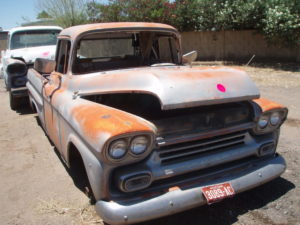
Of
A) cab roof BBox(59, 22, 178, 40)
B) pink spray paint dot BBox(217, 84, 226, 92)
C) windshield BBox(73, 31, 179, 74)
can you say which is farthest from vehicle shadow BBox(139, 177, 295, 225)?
cab roof BBox(59, 22, 178, 40)

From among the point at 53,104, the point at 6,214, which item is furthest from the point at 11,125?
the point at 6,214

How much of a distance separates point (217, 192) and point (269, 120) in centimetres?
95

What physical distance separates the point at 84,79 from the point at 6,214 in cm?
158

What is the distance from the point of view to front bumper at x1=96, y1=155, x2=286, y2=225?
2.42 meters

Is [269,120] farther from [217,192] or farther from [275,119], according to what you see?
[217,192]

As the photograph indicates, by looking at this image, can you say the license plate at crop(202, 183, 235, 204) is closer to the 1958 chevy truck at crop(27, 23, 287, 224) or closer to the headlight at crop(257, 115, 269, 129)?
the 1958 chevy truck at crop(27, 23, 287, 224)

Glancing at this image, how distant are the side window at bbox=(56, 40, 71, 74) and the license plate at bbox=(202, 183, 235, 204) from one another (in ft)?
7.64

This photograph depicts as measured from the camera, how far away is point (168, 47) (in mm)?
4574

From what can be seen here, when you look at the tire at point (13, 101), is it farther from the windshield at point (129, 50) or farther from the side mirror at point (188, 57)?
the side mirror at point (188, 57)

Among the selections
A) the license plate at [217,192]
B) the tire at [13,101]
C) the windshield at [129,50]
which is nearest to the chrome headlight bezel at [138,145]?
the license plate at [217,192]

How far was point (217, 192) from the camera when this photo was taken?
269 centimetres

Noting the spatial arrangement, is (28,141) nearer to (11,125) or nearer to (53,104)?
(11,125)

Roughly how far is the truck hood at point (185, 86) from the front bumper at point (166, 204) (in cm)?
68

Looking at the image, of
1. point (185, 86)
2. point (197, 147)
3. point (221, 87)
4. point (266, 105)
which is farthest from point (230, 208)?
point (185, 86)
